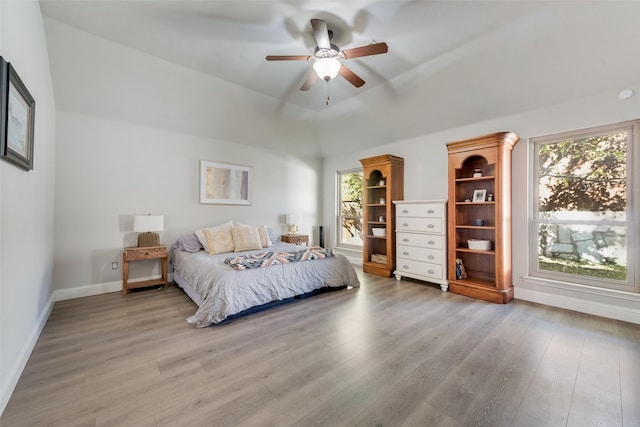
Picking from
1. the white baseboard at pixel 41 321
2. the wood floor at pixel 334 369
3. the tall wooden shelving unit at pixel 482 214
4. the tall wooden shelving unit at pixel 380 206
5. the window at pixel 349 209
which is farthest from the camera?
the window at pixel 349 209

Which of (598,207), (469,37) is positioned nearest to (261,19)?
Result: (469,37)

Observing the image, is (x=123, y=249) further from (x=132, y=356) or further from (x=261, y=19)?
(x=261, y=19)

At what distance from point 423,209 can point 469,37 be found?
7.34 ft

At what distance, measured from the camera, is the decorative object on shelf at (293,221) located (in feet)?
18.2

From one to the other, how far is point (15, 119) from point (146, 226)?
2.06 m

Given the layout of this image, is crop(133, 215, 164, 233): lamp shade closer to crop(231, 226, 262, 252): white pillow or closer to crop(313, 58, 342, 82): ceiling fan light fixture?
crop(231, 226, 262, 252): white pillow

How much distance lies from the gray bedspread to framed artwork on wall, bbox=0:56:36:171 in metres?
1.75

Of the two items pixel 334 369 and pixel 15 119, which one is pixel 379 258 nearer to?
pixel 334 369

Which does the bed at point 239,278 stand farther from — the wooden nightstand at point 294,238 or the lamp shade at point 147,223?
the wooden nightstand at point 294,238

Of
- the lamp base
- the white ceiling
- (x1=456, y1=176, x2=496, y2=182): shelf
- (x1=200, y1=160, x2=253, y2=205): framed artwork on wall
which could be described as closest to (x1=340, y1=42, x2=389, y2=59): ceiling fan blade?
the white ceiling

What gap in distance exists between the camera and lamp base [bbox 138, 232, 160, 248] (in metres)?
3.90

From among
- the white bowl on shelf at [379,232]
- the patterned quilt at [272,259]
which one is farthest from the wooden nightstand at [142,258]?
the white bowl on shelf at [379,232]

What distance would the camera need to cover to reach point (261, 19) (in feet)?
8.46

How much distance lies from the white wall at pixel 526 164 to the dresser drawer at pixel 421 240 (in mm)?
758
